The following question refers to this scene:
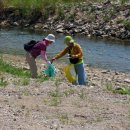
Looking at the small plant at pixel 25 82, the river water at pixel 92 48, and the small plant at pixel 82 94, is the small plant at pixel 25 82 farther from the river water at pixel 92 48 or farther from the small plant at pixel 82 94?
the river water at pixel 92 48

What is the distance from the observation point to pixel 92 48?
28.2 metres

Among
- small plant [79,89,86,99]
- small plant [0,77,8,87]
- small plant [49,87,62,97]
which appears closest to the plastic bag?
small plant [0,77,8,87]

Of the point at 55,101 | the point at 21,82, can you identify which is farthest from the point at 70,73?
the point at 55,101

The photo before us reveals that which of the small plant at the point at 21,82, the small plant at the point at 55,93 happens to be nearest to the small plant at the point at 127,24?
the small plant at the point at 21,82

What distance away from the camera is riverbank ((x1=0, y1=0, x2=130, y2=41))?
33.2 m

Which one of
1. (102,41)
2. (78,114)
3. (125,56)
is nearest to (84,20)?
(102,41)

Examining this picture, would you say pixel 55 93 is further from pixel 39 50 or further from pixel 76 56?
pixel 39 50

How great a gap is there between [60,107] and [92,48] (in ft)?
56.8

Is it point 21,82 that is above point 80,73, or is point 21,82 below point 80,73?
above

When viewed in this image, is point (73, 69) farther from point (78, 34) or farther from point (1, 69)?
point (78, 34)

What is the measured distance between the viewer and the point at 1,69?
53.3ft

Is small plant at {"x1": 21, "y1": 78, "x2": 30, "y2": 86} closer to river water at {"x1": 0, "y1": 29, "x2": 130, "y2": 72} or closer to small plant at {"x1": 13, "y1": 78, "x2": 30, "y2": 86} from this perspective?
small plant at {"x1": 13, "y1": 78, "x2": 30, "y2": 86}

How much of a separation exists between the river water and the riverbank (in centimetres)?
157

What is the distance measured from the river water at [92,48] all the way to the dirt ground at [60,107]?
1018cm
